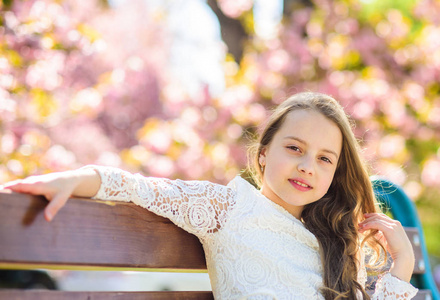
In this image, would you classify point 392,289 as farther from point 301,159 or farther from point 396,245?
point 301,159

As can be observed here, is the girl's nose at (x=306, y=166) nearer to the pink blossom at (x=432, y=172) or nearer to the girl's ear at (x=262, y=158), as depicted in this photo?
the girl's ear at (x=262, y=158)

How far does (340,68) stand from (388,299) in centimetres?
481

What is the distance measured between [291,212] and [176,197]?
1.74ft

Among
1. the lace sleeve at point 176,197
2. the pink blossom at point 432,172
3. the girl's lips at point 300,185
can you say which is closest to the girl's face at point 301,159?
the girl's lips at point 300,185

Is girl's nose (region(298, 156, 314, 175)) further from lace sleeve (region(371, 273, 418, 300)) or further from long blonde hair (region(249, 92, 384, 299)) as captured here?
lace sleeve (region(371, 273, 418, 300))

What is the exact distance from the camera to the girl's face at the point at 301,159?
6.51ft

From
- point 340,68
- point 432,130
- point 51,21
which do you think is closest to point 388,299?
point 51,21

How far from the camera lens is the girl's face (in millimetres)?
1985

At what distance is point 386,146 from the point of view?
6.20 meters

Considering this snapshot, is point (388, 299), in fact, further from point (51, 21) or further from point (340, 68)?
point (340, 68)

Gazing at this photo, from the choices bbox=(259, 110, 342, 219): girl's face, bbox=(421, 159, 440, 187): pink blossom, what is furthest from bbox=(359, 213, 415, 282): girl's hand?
bbox=(421, 159, 440, 187): pink blossom

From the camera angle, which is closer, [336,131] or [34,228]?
[34,228]

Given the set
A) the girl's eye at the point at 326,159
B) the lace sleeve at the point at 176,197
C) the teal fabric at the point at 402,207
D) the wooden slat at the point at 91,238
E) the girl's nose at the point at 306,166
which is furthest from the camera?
the teal fabric at the point at 402,207

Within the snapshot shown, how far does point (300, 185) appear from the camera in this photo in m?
1.99
